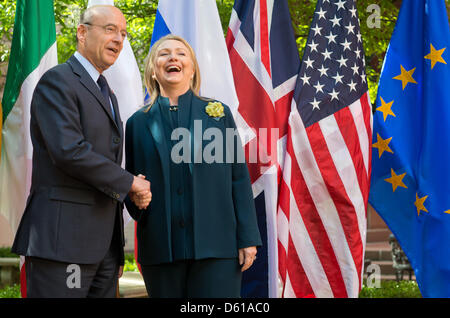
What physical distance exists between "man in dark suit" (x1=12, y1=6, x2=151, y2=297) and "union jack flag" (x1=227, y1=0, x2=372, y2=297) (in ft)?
5.87

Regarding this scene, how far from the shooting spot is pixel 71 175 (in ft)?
9.80

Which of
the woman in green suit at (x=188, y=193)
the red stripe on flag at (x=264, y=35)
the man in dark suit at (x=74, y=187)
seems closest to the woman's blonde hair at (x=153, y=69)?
the woman in green suit at (x=188, y=193)

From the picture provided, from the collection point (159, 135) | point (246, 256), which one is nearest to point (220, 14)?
point (159, 135)

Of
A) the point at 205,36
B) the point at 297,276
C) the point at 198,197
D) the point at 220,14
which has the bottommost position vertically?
the point at 297,276

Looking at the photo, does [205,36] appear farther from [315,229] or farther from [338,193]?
[315,229]

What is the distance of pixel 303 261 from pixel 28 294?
2.53 meters

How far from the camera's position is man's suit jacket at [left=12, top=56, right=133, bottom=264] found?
2957mm

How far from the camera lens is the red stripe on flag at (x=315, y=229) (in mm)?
4871

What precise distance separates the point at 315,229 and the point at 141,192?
2.20 meters

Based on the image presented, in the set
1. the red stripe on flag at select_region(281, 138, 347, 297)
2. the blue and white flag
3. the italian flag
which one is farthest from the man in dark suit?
the red stripe on flag at select_region(281, 138, 347, 297)

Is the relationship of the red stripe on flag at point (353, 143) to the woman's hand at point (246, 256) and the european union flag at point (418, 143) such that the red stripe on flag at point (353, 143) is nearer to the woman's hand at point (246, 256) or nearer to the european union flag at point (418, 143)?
the european union flag at point (418, 143)

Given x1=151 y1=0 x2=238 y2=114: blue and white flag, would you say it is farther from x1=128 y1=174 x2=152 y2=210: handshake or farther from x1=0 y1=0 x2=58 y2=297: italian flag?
x1=128 y1=174 x2=152 y2=210: handshake

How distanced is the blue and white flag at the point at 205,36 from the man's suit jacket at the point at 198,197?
132 centimetres

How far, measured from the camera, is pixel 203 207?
3.33 meters
